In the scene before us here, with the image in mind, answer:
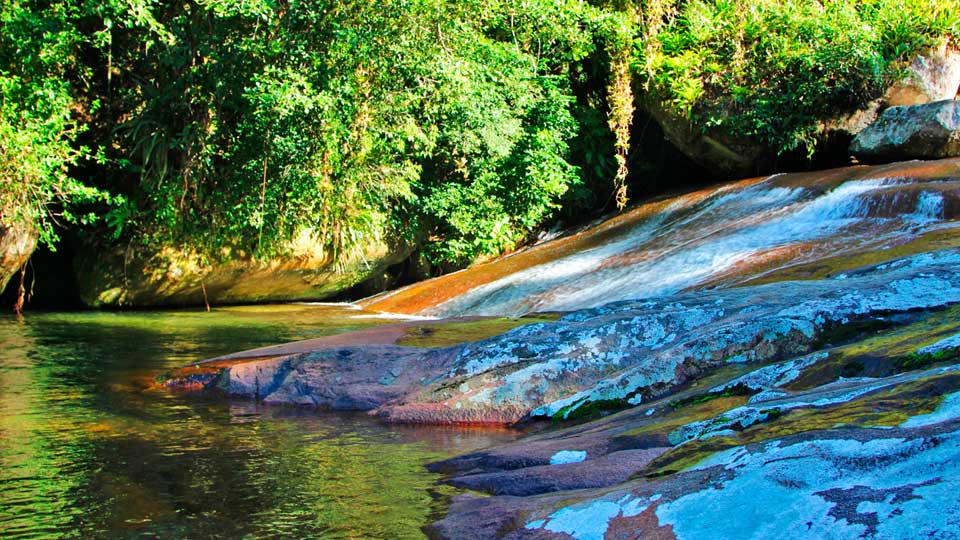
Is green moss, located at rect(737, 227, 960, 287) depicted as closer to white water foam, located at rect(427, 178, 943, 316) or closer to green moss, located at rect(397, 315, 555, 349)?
white water foam, located at rect(427, 178, 943, 316)

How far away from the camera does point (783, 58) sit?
1778 centimetres

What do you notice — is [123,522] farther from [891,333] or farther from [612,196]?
[612,196]

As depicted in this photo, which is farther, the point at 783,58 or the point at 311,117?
the point at 783,58

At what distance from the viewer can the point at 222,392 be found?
759 centimetres

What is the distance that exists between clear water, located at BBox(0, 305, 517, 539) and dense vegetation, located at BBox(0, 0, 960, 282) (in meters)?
5.80

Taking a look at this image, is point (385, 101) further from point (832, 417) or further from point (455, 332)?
point (832, 417)

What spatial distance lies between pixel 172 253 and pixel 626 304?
10524 mm

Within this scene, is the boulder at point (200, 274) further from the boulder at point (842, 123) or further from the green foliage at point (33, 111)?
the boulder at point (842, 123)

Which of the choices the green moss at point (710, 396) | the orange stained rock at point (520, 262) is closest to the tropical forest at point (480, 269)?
the green moss at point (710, 396)

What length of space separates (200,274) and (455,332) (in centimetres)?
879

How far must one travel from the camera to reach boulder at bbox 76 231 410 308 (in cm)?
1614

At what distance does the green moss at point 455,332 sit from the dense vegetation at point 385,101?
197 inches

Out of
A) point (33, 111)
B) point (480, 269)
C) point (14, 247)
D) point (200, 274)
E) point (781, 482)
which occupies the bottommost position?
point (781, 482)

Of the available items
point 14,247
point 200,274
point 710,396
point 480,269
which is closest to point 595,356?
point 710,396
